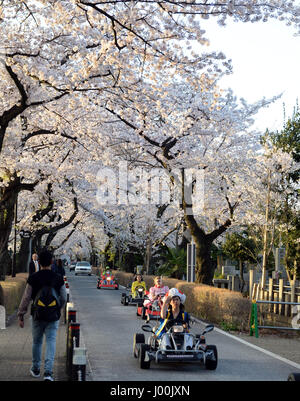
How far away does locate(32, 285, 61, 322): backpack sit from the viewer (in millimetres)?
8633

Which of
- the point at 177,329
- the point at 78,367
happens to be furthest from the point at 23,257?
the point at 78,367

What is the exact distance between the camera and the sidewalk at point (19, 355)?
9132mm

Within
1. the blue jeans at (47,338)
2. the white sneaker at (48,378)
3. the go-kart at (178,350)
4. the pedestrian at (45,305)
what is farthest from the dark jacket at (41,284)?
the go-kart at (178,350)

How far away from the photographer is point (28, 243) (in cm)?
3941

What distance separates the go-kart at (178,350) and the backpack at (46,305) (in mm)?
2003

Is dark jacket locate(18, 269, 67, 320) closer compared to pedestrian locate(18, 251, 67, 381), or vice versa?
pedestrian locate(18, 251, 67, 381)

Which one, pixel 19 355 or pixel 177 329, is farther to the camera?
pixel 19 355

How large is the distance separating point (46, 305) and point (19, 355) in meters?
2.99

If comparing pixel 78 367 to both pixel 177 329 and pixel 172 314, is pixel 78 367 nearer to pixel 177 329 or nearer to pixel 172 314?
pixel 177 329

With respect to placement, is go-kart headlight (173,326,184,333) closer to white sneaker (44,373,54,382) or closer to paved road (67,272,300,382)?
paved road (67,272,300,382)

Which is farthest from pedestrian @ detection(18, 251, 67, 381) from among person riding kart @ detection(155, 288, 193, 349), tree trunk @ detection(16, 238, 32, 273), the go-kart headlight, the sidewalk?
tree trunk @ detection(16, 238, 32, 273)

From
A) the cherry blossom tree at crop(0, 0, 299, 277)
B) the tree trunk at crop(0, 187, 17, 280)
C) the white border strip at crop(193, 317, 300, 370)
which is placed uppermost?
the cherry blossom tree at crop(0, 0, 299, 277)

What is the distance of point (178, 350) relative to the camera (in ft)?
32.9
